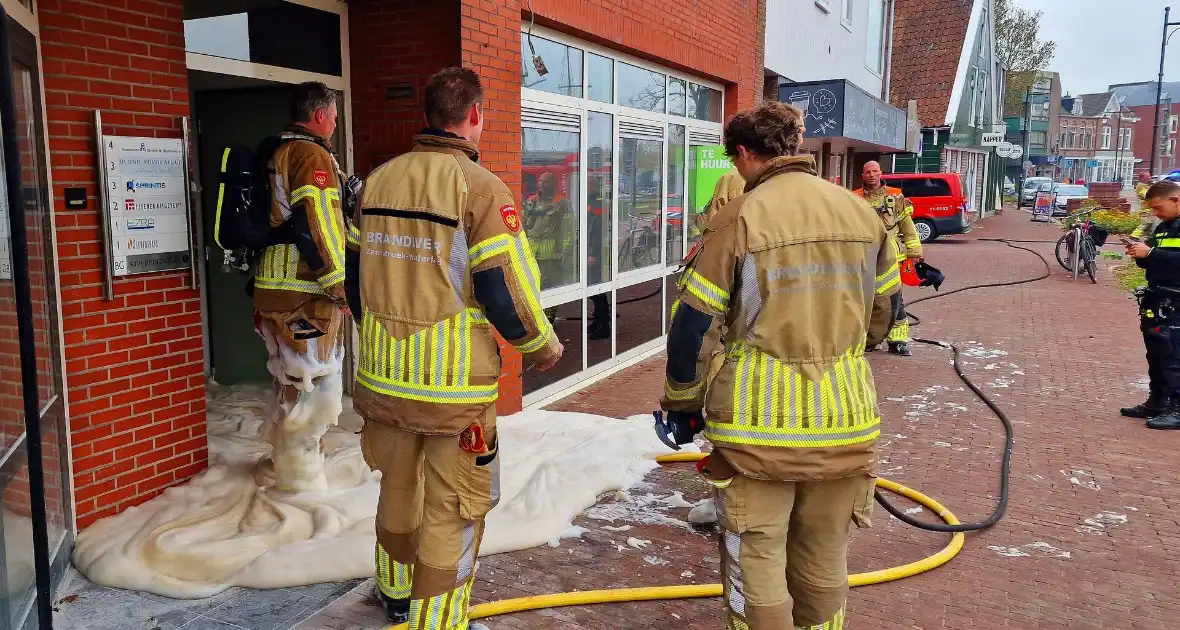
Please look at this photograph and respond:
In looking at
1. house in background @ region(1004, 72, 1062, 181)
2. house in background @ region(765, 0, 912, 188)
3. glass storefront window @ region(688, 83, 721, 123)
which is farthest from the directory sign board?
house in background @ region(1004, 72, 1062, 181)

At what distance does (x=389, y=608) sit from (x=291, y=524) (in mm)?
934

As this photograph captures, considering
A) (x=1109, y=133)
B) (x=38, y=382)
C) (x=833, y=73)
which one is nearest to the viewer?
(x=38, y=382)

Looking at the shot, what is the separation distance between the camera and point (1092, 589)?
4.00 meters

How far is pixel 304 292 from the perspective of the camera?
4152mm

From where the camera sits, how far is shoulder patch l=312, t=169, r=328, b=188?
3.97 m

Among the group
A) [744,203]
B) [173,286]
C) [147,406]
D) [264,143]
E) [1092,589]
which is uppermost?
[264,143]

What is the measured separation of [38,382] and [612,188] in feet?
17.8

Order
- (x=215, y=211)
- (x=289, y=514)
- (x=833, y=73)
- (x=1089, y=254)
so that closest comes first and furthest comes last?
(x=289, y=514) → (x=215, y=211) → (x=833, y=73) → (x=1089, y=254)

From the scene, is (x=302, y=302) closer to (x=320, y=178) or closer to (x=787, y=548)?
(x=320, y=178)

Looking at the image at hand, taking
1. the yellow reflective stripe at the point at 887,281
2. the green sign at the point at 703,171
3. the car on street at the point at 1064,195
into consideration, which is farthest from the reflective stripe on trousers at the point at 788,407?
the car on street at the point at 1064,195

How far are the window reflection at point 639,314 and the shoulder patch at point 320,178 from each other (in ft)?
14.7

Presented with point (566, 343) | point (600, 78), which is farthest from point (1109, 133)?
point (566, 343)

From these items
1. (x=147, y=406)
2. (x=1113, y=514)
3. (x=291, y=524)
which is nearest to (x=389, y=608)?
(x=291, y=524)

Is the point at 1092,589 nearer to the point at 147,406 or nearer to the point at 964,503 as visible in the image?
the point at 964,503
